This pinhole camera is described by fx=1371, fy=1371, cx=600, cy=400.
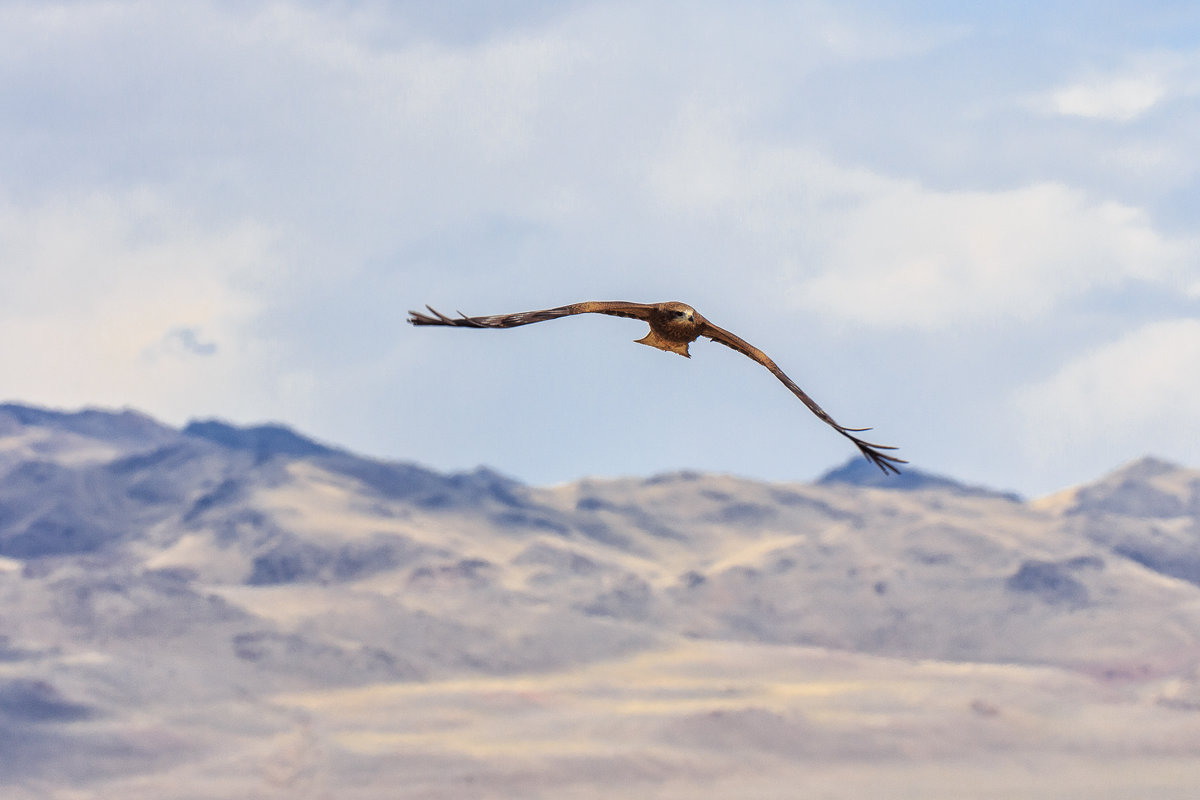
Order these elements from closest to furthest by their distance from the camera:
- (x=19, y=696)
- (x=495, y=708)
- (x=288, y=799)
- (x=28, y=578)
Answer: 1. (x=288, y=799)
2. (x=19, y=696)
3. (x=495, y=708)
4. (x=28, y=578)

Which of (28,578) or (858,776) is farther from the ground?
(28,578)

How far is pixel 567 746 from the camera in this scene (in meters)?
169

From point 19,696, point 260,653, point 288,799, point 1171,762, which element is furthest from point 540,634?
point 1171,762

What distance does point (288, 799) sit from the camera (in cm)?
15062

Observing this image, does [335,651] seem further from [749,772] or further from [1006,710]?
[1006,710]

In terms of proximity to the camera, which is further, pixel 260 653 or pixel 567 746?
pixel 260 653

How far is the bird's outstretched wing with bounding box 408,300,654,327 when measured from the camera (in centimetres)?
1574

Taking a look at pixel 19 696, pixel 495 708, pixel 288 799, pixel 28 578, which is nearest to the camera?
pixel 288 799

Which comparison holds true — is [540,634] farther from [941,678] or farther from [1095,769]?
[1095,769]

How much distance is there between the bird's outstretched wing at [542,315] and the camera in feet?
51.6

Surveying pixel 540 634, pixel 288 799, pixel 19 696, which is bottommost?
pixel 288 799

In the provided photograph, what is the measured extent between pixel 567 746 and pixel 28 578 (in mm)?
83095

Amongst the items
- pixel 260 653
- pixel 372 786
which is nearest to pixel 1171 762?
pixel 372 786

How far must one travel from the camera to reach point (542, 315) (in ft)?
54.3
